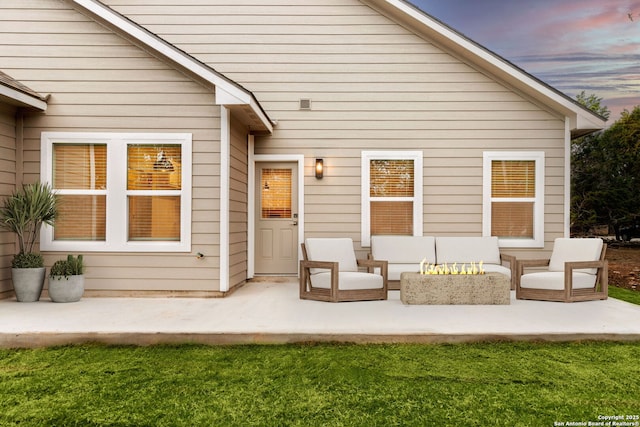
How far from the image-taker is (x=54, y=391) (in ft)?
10.2

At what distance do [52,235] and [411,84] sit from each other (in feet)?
18.9

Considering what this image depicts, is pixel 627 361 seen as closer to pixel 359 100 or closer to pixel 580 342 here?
pixel 580 342

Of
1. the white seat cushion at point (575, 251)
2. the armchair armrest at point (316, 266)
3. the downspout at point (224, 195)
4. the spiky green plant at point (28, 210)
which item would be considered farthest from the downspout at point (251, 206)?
the white seat cushion at point (575, 251)

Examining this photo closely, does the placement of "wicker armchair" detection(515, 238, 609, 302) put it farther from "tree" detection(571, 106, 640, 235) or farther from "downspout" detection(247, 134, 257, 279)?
"tree" detection(571, 106, 640, 235)

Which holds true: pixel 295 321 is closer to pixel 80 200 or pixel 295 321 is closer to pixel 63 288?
pixel 63 288

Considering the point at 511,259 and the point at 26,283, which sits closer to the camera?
the point at 26,283

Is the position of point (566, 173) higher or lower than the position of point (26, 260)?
higher

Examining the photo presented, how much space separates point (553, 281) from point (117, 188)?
5748 millimetres

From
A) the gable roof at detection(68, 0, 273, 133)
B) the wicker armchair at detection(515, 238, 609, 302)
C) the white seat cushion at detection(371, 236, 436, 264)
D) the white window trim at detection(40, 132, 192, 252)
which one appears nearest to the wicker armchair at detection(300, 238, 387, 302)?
the white seat cushion at detection(371, 236, 436, 264)

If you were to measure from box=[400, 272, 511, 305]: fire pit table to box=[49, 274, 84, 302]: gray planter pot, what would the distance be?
4023mm

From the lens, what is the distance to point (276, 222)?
26.1 ft

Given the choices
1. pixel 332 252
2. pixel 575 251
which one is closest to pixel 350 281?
pixel 332 252

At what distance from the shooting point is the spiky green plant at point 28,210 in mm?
5707

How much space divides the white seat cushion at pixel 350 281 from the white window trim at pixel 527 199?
256 cm
